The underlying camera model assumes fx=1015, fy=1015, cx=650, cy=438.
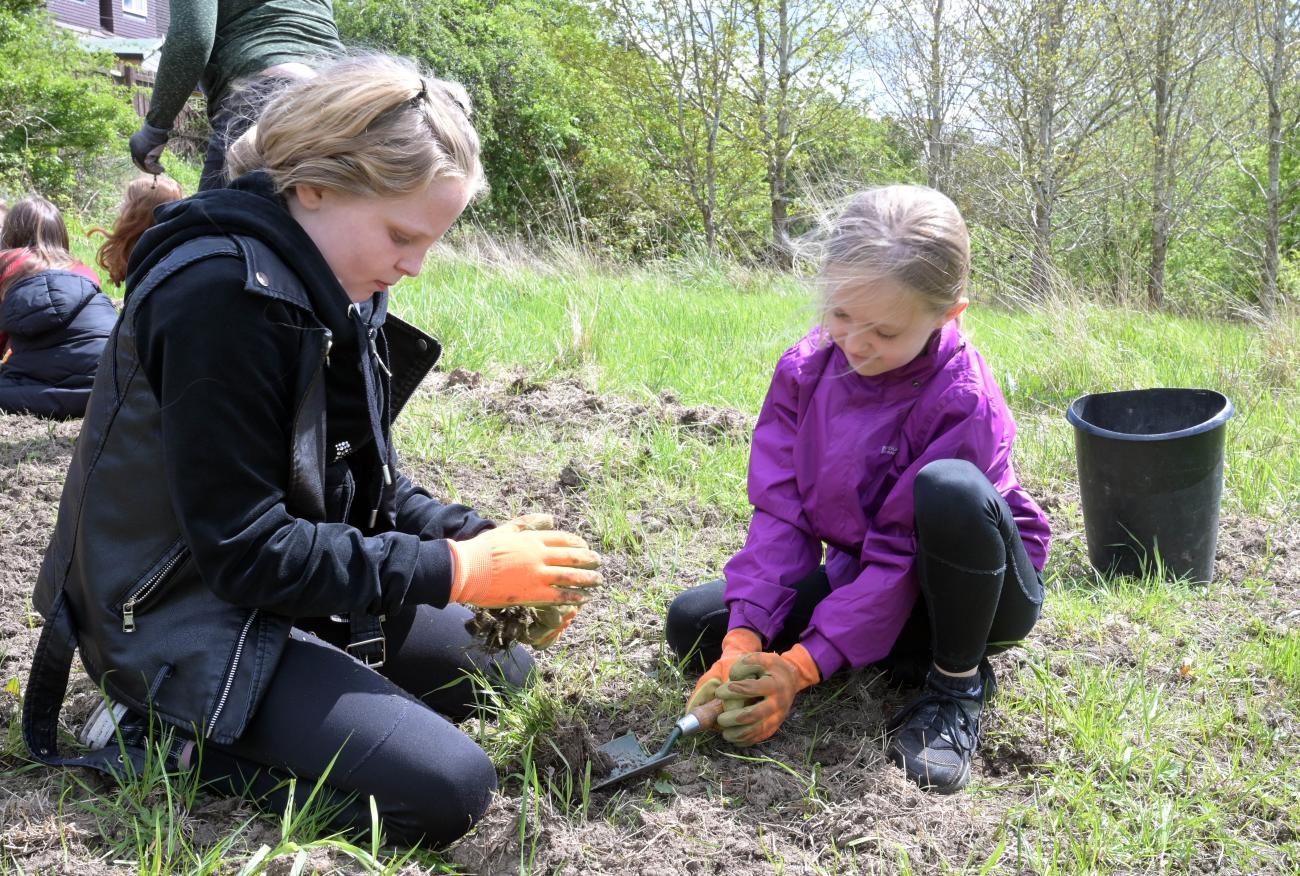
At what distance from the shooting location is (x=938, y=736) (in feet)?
6.30

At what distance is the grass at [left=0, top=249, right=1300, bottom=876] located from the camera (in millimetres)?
1654

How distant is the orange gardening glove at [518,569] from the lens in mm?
1736

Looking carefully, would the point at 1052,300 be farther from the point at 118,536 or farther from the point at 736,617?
the point at 118,536

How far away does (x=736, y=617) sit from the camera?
2.07 metres

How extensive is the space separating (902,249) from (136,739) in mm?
1598

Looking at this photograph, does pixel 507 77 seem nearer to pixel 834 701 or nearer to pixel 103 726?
pixel 834 701

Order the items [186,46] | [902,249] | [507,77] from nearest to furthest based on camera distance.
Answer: [902,249], [186,46], [507,77]

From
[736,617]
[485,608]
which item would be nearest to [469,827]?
[485,608]

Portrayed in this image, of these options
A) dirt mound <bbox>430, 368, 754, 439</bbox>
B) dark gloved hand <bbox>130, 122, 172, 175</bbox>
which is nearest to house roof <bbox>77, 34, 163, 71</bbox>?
dark gloved hand <bbox>130, 122, 172, 175</bbox>

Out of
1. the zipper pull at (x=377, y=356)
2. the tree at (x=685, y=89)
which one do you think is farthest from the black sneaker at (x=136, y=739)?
the tree at (x=685, y=89)

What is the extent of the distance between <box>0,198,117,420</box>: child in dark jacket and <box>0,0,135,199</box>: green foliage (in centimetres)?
888

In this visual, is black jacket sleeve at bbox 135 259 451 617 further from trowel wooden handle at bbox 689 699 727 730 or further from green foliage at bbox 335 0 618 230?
green foliage at bbox 335 0 618 230

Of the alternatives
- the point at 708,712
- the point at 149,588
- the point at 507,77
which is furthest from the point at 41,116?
the point at 708,712

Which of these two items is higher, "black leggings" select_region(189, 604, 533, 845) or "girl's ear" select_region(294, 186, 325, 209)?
"girl's ear" select_region(294, 186, 325, 209)
